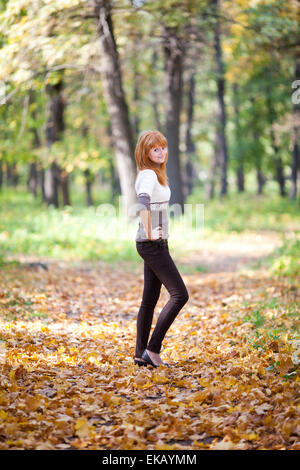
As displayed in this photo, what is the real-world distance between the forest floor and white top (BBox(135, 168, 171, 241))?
145cm

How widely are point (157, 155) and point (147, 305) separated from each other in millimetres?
1540

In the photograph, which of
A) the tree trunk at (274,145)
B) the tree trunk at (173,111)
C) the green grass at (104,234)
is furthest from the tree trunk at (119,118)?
the tree trunk at (274,145)

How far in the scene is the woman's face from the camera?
470 centimetres

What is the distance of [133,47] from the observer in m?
15.8

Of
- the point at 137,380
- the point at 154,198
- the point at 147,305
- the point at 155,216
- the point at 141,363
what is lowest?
the point at 137,380

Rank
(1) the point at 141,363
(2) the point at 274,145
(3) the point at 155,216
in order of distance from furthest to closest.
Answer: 1. (2) the point at 274,145
2. (1) the point at 141,363
3. (3) the point at 155,216

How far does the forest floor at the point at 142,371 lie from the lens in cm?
365

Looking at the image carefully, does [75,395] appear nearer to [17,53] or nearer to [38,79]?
[17,53]

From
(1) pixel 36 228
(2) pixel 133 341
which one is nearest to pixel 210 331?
(2) pixel 133 341

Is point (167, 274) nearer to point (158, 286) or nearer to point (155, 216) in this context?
point (158, 286)

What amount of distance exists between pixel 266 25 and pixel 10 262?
811cm

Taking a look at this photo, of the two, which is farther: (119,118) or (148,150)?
(119,118)

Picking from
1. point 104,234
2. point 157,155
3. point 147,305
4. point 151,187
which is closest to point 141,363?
point 147,305

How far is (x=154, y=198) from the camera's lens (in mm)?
4703
